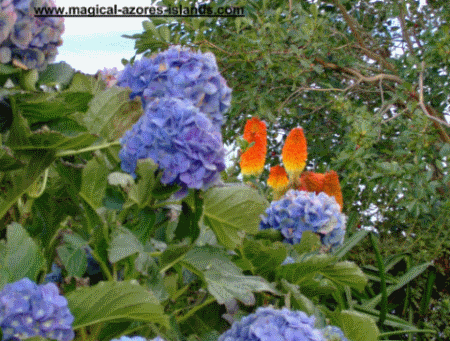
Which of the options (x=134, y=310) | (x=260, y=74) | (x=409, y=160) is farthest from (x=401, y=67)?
(x=134, y=310)

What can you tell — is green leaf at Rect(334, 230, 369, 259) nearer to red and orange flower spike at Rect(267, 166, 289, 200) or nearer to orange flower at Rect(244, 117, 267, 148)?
red and orange flower spike at Rect(267, 166, 289, 200)

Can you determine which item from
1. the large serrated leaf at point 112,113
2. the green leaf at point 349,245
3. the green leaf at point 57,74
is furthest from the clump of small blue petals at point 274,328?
the green leaf at point 349,245

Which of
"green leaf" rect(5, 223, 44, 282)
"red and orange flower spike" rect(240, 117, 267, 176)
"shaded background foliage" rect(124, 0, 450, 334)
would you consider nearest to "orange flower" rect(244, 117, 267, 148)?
"red and orange flower spike" rect(240, 117, 267, 176)

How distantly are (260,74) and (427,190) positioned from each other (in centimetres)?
101

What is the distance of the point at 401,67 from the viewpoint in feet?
9.84

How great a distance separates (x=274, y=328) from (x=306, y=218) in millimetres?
591

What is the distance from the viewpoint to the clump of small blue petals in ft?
2.52

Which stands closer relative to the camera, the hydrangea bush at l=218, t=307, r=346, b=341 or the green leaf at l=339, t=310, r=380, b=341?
the hydrangea bush at l=218, t=307, r=346, b=341

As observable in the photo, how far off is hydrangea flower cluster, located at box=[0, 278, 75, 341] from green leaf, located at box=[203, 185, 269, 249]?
0.70ft

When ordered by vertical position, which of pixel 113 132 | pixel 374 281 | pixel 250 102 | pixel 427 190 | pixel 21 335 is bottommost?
pixel 374 281

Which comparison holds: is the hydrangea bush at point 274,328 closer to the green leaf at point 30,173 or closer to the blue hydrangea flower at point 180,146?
the blue hydrangea flower at point 180,146

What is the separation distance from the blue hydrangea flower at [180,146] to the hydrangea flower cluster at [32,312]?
7.1 inches

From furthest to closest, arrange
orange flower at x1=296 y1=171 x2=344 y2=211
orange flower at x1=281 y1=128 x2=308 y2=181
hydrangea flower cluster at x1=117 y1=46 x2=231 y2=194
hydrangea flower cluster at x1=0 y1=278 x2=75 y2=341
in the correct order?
orange flower at x1=281 y1=128 x2=308 y2=181 → orange flower at x1=296 y1=171 x2=344 y2=211 → hydrangea flower cluster at x1=117 y1=46 x2=231 y2=194 → hydrangea flower cluster at x1=0 y1=278 x2=75 y2=341

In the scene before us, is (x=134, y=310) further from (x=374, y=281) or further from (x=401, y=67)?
(x=401, y=67)
